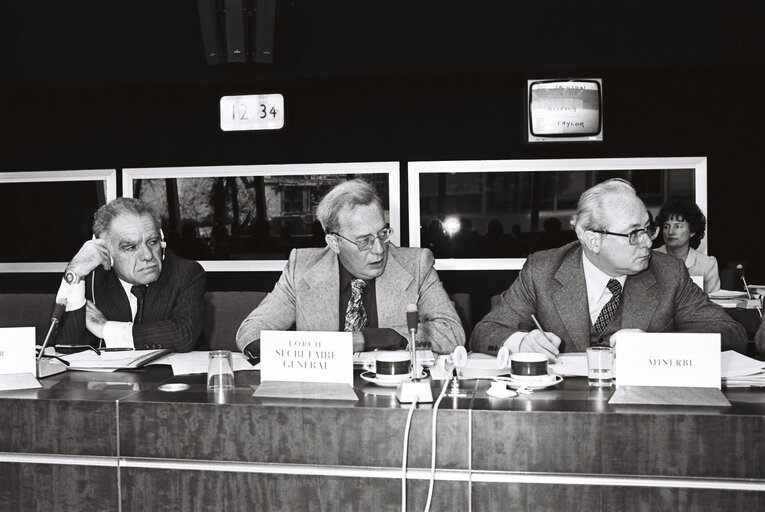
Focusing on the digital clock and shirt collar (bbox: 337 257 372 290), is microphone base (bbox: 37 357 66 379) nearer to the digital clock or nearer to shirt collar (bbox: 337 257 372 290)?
shirt collar (bbox: 337 257 372 290)

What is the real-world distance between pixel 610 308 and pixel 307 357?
3.68 ft

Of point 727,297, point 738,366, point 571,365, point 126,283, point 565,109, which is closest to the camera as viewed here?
point 738,366

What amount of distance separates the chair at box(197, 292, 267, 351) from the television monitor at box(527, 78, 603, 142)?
232cm

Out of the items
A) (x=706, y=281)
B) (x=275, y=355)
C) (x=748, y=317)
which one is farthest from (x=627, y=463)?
(x=706, y=281)

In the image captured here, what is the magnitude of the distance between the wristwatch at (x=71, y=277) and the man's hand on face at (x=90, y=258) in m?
0.01

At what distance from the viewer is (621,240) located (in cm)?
241

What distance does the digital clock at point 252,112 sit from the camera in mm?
5023

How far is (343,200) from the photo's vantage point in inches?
104

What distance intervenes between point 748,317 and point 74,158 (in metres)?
4.33

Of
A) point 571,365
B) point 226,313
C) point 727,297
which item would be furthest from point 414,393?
point 727,297

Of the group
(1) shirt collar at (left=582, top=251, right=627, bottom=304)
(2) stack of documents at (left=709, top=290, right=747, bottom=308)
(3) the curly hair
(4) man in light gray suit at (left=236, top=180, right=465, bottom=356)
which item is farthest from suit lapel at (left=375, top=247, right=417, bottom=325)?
(3) the curly hair

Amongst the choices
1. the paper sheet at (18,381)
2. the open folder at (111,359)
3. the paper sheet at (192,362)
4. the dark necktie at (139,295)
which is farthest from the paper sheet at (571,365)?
the dark necktie at (139,295)

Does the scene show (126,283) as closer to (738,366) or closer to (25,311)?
(25,311)

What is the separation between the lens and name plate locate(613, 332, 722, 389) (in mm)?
1702
